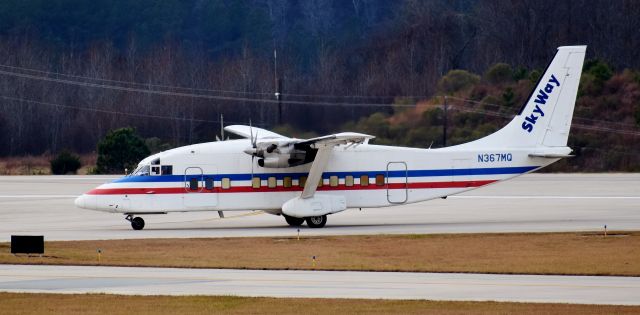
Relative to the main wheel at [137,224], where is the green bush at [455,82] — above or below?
above

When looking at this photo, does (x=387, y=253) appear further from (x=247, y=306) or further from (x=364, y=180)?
(x=247, y=306)

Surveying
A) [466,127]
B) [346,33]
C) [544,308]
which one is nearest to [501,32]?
[346,33]

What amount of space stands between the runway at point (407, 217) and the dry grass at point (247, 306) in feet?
46.8

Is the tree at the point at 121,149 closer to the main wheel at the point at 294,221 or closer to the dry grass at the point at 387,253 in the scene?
the main wheel at the point at 294,221

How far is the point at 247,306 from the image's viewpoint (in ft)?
70.3

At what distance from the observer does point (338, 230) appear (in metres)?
38.4

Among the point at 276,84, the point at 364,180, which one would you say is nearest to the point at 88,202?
the point at 364,180

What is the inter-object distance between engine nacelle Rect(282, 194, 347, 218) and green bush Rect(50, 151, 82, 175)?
4075 centimetres

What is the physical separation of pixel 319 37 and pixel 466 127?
2734 cm

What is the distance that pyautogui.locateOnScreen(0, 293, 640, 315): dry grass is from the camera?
67.1 feet

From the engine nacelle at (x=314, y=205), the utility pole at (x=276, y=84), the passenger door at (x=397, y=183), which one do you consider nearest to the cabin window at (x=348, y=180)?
the engine nacelle at (x=314, y=205)

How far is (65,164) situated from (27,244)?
47.4 meters

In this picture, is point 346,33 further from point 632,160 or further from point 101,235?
point 101,235

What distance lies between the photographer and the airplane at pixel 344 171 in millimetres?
39031
